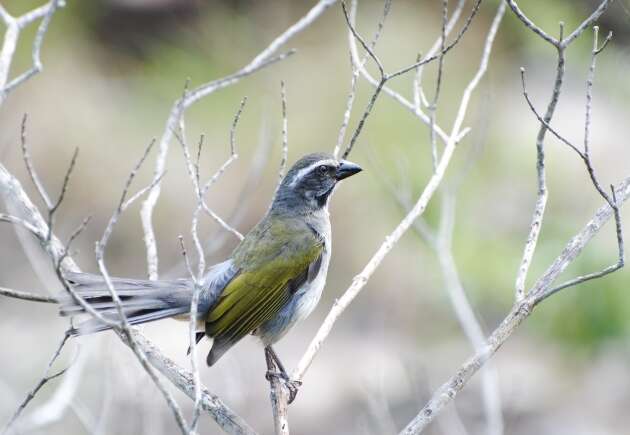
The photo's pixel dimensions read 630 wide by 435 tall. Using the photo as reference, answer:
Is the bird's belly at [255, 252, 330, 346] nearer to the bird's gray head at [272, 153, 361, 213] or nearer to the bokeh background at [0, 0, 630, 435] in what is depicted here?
the bird's gray head at [272, 153, 361, 213]

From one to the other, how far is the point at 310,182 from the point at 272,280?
2.54 ft

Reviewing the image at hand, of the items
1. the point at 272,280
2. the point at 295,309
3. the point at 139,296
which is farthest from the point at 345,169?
the point at 139,296

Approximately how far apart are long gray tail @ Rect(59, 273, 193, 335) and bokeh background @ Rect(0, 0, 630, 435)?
273 cm

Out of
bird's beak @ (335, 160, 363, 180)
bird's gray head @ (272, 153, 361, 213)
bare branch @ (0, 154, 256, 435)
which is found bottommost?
bare branch @ (0, 154, 256, 435)

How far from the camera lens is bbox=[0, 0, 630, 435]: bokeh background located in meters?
9.95

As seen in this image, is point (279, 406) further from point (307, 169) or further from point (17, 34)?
point (17, 34)

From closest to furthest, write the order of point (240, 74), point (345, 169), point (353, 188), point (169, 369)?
point (240, 74), point (169, 369), point (345, 169), point (353, 188)

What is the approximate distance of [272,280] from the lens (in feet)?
19.4

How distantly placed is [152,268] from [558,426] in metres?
6.51

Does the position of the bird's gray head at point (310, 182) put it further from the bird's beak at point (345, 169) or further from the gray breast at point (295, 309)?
the gray breast at point (295, 309)

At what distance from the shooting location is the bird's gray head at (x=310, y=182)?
6.05 metres

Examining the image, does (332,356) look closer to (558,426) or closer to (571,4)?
(558,426)

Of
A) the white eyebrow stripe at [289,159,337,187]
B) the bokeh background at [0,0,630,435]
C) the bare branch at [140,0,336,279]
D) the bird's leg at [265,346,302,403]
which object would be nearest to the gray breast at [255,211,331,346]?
the bird's leg at [265,346,302,403]

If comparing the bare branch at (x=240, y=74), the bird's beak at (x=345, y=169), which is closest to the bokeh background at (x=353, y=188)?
the bird's beak at (x=345, y=169)
